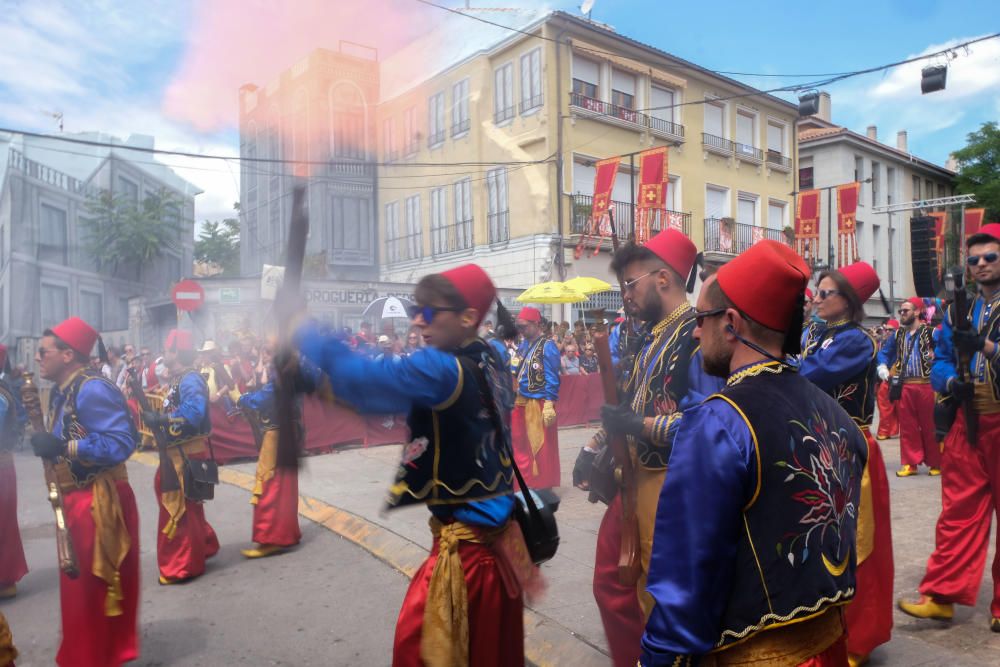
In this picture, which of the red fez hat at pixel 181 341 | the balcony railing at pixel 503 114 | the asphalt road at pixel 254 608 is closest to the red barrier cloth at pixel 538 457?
the asphalt road at pixel 254 608

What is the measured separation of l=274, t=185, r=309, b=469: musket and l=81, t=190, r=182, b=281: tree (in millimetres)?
5921

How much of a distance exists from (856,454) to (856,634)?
2266 mm

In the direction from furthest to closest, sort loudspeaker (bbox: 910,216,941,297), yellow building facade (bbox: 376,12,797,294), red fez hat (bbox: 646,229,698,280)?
yellow building facade (bbox: 376,12,797,294)
loudspeaker (bbox: 910,216,941,297)
red fez hat (bbox: 646,229,698,280)

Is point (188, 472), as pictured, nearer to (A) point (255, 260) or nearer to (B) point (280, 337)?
(A) point (255, 260)

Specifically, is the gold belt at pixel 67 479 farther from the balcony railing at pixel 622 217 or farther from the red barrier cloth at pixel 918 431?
the balcony railing at pixel 622 217

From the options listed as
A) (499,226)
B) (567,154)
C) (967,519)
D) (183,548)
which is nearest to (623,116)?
(567,154)

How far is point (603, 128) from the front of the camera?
22.1 metres

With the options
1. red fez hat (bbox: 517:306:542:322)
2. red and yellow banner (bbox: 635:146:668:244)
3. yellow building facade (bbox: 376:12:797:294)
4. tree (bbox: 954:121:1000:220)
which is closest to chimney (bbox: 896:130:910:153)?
tree (bbox: 954:121:1000:220)

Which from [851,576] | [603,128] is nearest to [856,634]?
[851,576]

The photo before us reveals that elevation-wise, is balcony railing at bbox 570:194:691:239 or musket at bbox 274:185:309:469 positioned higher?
balcony railing at bbox 570:194:691:239

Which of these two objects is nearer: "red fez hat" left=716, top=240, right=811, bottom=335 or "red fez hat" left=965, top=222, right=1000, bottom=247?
"red fez hat" left=716, top=240, right=811, bottom=335

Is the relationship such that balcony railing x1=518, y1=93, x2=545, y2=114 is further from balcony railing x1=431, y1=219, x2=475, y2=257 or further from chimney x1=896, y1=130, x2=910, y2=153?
chimney x1=896, y1=130, x2=910, y2=153

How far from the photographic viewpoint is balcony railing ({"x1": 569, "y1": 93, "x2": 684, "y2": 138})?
21.3 meters

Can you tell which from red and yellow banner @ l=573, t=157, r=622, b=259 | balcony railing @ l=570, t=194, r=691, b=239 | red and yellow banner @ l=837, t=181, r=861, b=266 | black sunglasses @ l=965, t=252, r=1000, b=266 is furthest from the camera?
red and yellow banner @ l=837, t=181, r=861, b=266
